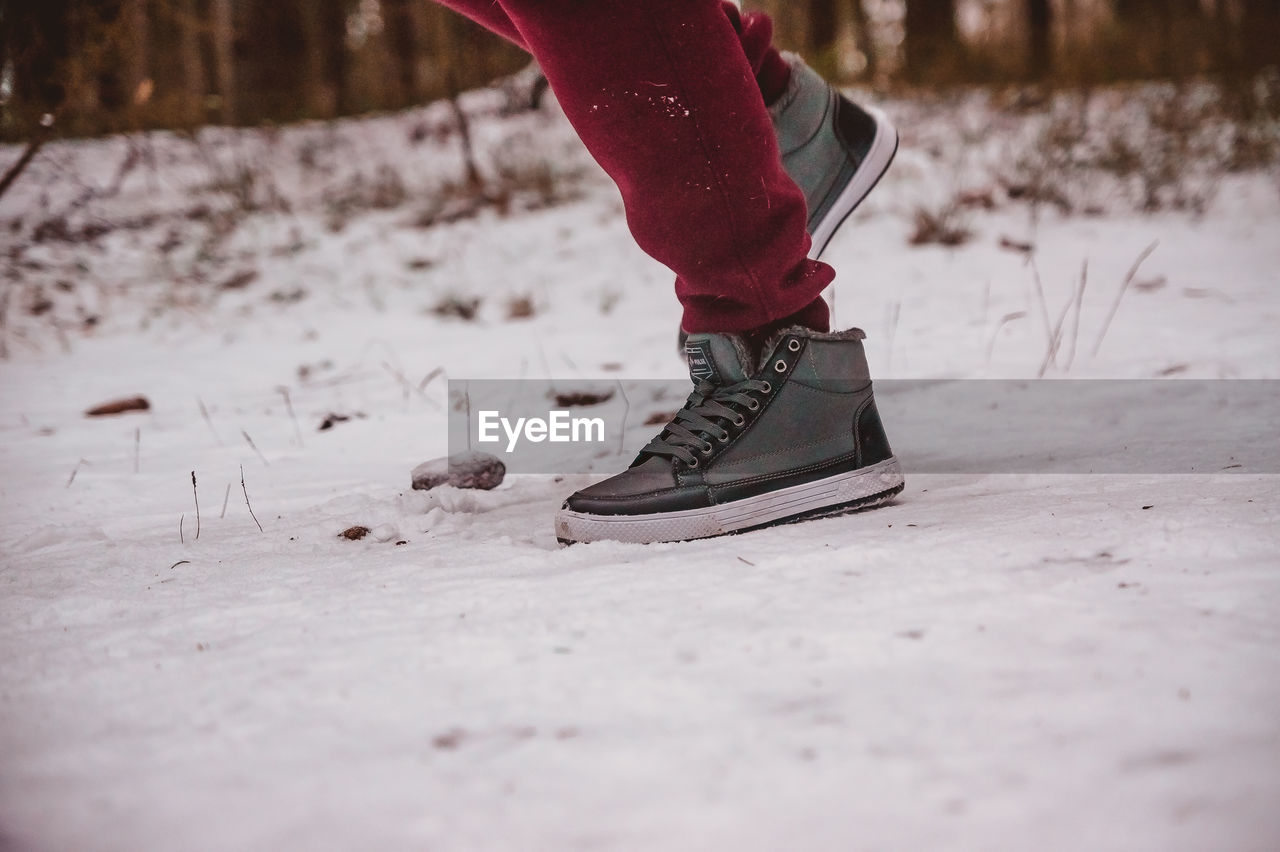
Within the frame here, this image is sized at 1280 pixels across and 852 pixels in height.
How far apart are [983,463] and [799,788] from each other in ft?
3.55

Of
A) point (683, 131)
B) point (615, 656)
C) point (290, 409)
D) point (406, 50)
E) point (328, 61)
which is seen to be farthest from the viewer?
point (328, 61)

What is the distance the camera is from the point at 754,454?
4.23 ft

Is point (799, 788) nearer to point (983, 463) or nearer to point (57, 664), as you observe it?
point (57, 664)

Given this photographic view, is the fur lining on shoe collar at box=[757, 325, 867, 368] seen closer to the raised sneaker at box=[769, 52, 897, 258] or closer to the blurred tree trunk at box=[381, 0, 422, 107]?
the raised sneaker at box=[769, 52, 897, 258]

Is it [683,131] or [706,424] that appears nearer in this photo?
[683,131]

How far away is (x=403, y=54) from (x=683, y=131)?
8125 mm

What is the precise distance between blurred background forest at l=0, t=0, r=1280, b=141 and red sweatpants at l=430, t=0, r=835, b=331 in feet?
9.02

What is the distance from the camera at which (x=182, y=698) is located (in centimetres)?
77

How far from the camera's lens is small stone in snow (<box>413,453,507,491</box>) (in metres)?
1.61

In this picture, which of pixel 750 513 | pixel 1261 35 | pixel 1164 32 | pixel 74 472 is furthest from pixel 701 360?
pixel 1164 32

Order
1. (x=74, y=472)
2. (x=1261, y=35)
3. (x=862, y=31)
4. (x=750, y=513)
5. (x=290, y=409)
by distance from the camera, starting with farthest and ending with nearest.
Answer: (x=862, y=31), (x=1261, y=35), (x=290, y=409), (x=74, y=472), (x=750, y=513)

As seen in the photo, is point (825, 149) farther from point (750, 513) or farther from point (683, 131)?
point (750, 513)

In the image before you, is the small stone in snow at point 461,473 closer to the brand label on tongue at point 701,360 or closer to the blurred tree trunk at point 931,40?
the brand label on tongue at point 701,360

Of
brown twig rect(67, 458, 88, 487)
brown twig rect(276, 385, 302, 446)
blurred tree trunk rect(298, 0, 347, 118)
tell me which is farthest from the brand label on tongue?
blurred tree trunk rect(298, 0, 347, 118)
